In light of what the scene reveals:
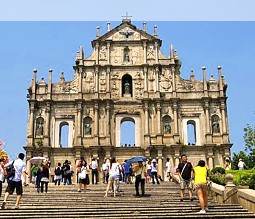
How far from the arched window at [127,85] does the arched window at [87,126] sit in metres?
4.01

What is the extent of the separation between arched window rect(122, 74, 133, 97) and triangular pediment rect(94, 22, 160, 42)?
3881mm

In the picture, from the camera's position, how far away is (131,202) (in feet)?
45.8

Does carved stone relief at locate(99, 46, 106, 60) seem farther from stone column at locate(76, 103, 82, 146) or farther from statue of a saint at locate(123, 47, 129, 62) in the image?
stone column at locate(76, 103, 82, 146)

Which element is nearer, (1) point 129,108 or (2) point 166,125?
(2) point 166,125

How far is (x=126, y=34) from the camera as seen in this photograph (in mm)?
37156

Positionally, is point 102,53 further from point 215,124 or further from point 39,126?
point 215,124

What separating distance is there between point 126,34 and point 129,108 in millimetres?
7699

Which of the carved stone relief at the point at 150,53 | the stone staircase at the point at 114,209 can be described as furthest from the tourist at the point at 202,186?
the carved stone relief at the point at 150,53

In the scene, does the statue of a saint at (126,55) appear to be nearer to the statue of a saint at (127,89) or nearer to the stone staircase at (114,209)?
the statue of a saint at (127,89)

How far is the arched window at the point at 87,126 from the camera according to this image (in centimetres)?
3403

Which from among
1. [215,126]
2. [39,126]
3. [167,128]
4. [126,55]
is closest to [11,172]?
[39,126]

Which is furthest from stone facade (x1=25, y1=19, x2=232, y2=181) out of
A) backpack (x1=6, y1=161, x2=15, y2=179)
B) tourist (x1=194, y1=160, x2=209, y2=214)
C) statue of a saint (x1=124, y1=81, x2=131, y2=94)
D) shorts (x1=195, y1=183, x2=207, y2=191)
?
shorts (x1=195, y1=183, x2=207, y2=191)

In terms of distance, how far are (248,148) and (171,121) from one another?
41.6 feet

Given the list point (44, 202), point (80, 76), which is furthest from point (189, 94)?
point (44, 202)
